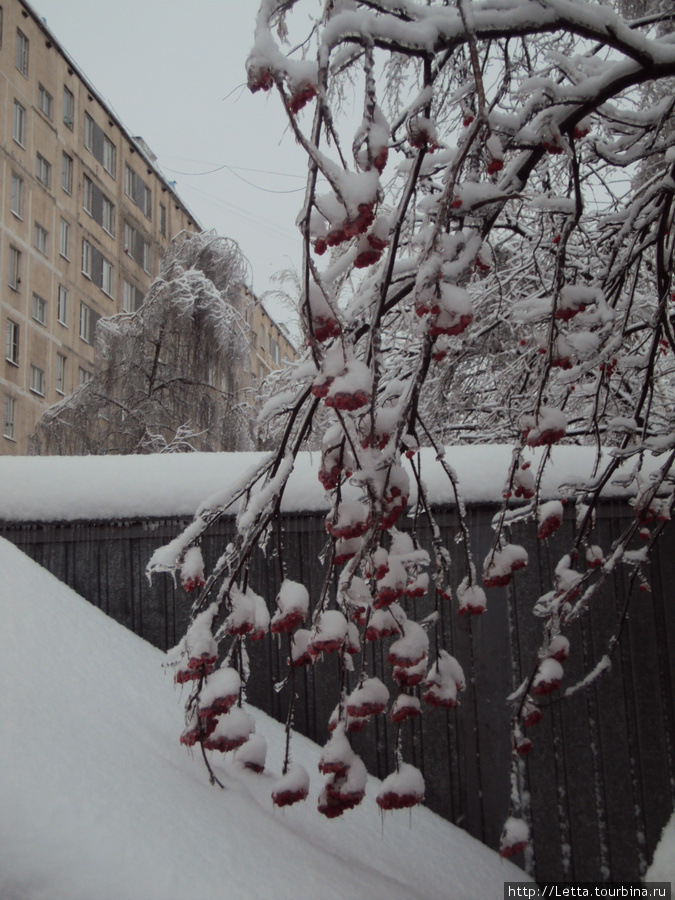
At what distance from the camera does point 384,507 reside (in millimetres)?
1174

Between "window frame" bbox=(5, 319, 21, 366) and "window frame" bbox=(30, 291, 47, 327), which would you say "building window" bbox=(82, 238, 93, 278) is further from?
"window frame" bbox=(5, 319, 21, 366)

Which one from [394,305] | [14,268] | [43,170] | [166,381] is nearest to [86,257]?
[43,170]

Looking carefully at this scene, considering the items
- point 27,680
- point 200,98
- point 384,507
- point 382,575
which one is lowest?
point 27,680

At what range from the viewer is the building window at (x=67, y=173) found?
1688 centimetres

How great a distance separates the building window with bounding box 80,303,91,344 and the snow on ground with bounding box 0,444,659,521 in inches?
593

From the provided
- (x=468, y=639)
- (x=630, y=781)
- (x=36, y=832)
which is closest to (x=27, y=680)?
(x=36, y=832)

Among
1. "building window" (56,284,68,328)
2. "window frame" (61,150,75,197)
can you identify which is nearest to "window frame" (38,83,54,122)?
"window frame" (61,150,75,197)

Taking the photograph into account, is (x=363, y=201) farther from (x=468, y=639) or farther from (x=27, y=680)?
(x=468, y=639)

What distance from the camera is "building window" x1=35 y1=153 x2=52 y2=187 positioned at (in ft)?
52.2

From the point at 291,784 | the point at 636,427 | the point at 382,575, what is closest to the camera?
the point at 382,575

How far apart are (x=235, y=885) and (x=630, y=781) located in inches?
87.6

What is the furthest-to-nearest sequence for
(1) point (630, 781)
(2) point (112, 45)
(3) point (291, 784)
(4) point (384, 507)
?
1. (1) point (630, 781)
2. (2) point (112, 45)
3. (3) point (291, 784)
4. (4) point (384, 507)

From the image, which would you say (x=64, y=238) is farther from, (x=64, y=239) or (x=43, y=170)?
(x=43, y=170)

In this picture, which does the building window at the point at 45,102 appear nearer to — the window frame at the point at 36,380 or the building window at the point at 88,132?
the building window at the point at 88,132
